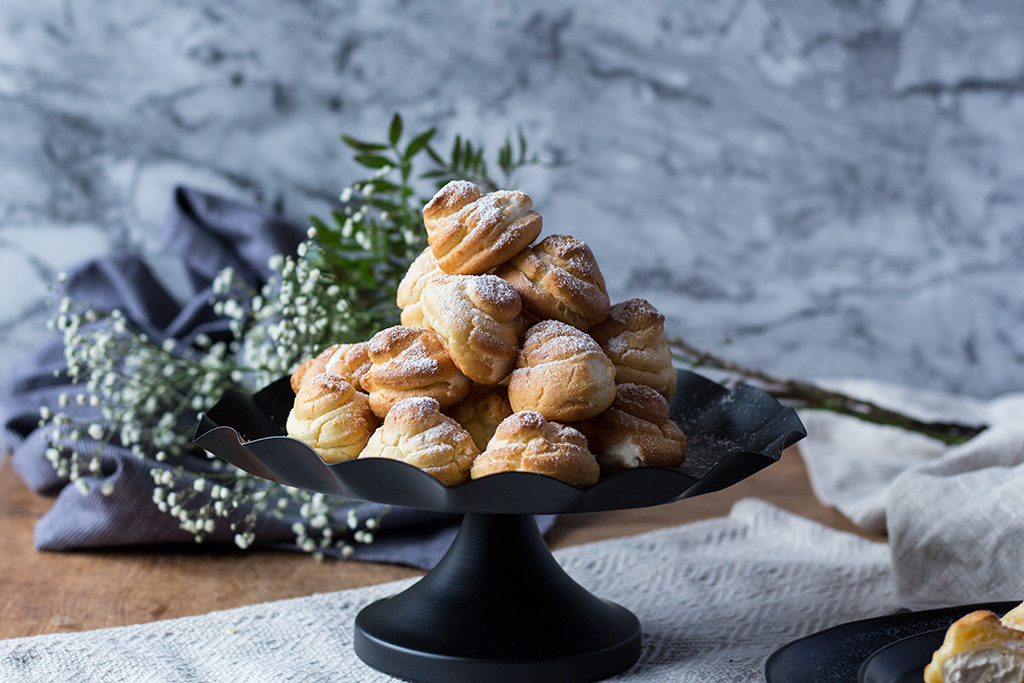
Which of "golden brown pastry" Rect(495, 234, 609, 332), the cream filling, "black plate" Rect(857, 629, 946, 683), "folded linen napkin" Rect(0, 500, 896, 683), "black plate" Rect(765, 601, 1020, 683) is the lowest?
"folded linen napkin" Rect(0, 500, 896, 683)

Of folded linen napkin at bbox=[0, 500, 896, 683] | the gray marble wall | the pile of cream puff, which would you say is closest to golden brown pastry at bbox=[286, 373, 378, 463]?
the pile of cream puff

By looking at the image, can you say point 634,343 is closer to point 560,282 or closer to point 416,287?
point 560,282

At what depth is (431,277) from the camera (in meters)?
0.91

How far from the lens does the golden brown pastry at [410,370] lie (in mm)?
829

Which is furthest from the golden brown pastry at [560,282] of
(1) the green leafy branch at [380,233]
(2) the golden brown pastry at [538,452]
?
(1) the green leafy branch at [380,233]

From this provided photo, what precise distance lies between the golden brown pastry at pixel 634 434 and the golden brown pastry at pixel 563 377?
24 mm

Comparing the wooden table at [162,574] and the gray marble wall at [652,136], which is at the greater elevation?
→ the gray marble wall at [652,136]

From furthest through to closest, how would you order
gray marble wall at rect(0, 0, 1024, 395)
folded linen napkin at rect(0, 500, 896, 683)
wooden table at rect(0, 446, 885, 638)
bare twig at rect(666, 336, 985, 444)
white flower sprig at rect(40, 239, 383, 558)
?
gray marble wall at rect(0, 0, 1024, 395), bare twig at rect(666, 336, 985, 444), white flower sprig at rect(40, 239, 383, 558), wooden table at rect(0, 446, 885, 638), folded linen napkin at rect(0, 500, 896, 683)

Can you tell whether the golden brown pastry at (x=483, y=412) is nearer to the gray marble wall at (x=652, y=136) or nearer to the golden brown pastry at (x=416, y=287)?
the golden brown pastry at (x=416, y=287)

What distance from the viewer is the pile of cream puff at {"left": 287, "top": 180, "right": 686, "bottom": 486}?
790 millimetres

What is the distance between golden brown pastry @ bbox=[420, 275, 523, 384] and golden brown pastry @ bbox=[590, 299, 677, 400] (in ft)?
0.33

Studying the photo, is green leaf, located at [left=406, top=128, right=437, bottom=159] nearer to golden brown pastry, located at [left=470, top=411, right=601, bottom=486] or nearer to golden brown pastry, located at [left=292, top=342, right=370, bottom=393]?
golden brown pastry, located at [left=292, top=342, right=370, bottom=393]

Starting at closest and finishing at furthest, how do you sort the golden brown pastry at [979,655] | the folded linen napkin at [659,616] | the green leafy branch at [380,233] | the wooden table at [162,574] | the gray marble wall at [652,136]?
the golden brown pastry at [979,655] < the folded linen napkin at [659,616] < the wooden table at [162,574] < the green leafy branch at [380,233] < the gray marble wall at [652,136]

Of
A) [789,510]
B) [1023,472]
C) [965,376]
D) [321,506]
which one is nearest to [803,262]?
[965,376]
